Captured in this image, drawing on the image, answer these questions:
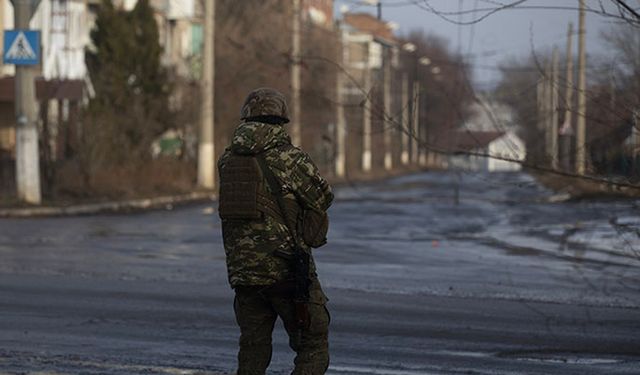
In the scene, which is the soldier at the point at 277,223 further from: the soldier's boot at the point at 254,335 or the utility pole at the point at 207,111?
the utility pole at the point at 207,111

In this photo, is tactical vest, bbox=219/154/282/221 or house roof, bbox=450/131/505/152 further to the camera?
house roof, bbox=450/131/505/152

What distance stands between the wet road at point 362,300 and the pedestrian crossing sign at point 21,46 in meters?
3.77

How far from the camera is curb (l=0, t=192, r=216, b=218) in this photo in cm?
2567

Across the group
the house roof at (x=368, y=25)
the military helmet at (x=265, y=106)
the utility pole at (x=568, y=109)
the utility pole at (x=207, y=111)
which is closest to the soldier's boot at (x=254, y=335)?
Result: the military helmet at (x=265, y=106)

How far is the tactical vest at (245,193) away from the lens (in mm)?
6301

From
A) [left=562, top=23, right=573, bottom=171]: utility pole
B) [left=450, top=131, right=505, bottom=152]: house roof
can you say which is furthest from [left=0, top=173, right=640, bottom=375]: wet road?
[left=562, top=23, right=573, bottom=171]: utility pole

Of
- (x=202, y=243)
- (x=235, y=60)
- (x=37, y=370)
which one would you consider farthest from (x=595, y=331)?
(x=235, y=60)

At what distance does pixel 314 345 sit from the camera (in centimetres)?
641

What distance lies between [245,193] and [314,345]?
813mm

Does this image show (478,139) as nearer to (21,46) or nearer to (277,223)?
(277,223)

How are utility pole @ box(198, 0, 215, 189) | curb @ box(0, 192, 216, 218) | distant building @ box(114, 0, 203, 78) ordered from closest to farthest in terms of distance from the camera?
curb @ box(0, 192, 216, 218), utility pole @ box(198, 0, 215, 189), distant building @ box(114, 0, 203, 78)

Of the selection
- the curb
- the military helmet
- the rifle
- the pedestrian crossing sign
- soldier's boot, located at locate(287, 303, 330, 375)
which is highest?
the pedestrian crossing sign

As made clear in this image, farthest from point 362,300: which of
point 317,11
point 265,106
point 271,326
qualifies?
point 317,11

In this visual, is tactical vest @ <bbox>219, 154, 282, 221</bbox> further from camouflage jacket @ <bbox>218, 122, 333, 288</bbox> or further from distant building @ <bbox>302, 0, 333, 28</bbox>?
distant building @ <bbox>302, 0, 333, 28</bbox>
